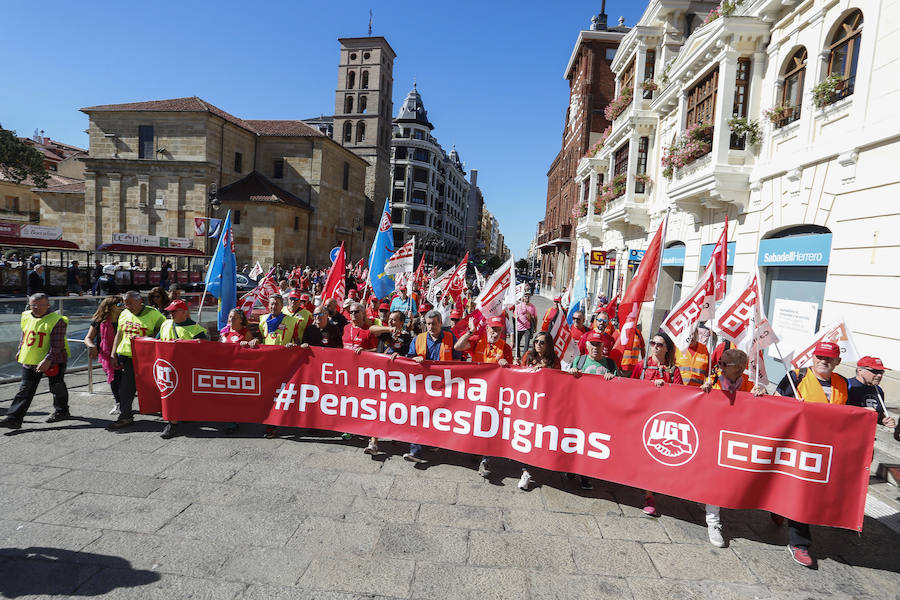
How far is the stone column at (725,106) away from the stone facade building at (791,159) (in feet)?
0.08

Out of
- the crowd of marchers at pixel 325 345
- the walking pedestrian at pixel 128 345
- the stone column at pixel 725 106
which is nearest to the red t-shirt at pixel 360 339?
the crowd of marchers at pixel 325 345

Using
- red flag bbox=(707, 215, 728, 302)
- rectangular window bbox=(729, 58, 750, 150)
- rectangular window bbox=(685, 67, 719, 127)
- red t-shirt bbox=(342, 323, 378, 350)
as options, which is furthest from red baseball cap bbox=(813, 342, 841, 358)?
rectangular window bbox=(685, 67, 719, 127)

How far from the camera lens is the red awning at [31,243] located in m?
19.0

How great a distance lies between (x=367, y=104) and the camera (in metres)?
60.9

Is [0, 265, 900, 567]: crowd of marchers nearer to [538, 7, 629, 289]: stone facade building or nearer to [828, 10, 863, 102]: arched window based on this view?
[828, 10, 863, 102]: arched window

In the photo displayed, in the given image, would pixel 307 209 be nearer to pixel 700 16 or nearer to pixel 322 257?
pixel 322 257

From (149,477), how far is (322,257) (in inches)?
1651

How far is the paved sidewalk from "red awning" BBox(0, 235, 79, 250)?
18.4 m

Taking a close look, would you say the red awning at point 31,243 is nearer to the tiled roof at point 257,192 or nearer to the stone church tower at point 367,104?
the tiled roof at point 257,192

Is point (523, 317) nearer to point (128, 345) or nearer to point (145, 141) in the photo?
point (128, 345)

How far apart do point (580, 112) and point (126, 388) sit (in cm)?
3573

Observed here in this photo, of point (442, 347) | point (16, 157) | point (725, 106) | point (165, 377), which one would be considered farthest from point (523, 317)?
point (16, 157)

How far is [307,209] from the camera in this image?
144 ft

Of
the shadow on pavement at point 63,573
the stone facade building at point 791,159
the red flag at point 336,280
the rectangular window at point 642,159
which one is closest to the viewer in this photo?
the shadow on pavement at point 63,573
